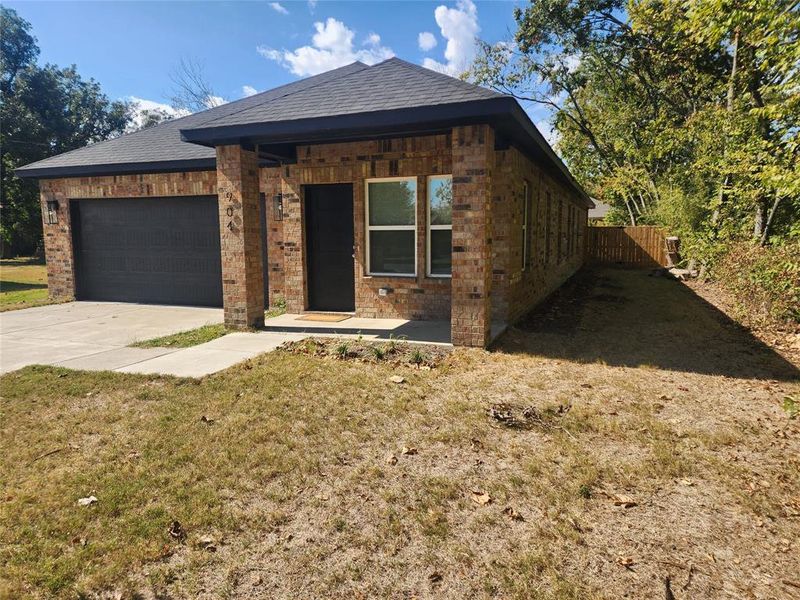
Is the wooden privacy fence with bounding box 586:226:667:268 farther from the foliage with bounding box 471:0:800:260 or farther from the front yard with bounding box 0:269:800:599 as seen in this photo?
the front yard with bounding box 0:269:800:599

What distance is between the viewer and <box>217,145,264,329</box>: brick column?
23.9 feet

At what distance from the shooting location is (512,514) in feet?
9.27

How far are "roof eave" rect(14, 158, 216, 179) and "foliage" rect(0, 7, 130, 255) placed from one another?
14.8 metres

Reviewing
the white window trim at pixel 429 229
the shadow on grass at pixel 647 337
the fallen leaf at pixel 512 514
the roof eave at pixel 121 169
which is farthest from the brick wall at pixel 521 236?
the roof eave at pixel 121 169

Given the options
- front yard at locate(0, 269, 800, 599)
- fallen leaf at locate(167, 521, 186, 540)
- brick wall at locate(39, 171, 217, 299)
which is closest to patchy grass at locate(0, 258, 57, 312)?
brick wall at locate(39, 171, 217, 299)

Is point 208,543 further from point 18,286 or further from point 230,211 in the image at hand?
point 18,286

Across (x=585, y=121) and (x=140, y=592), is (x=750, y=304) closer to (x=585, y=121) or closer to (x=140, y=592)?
(x=140, y=592)

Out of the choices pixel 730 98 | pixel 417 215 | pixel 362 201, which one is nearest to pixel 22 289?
pixel 362 201

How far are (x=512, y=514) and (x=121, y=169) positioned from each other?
1077 centimetres

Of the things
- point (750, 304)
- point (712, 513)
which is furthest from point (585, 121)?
point (712, 513)

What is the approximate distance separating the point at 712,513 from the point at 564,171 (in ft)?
31.0

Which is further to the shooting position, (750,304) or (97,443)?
(750,304)

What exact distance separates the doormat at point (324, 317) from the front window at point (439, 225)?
174 centimetres

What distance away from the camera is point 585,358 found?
629cm
